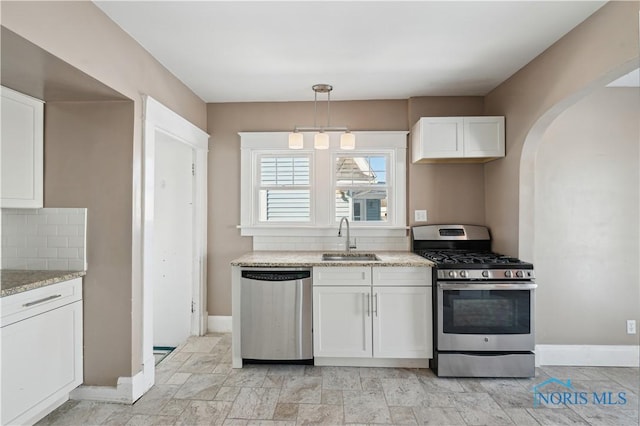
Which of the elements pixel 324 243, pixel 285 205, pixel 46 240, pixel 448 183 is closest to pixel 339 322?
pixel 324 243

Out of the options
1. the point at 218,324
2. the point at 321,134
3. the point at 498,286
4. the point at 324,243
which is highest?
the point at 321,134

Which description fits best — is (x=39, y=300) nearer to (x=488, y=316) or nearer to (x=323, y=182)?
(x=323, y=182)

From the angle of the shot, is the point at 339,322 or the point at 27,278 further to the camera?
the point at 339,322

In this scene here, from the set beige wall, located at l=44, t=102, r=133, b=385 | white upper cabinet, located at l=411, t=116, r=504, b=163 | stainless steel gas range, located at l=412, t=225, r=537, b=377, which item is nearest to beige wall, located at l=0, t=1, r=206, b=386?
beige wall, located at l=44, t=102, r=133, b=385

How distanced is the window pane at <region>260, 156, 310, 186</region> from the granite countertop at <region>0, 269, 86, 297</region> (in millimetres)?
1910

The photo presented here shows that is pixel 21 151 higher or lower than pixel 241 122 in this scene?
lower

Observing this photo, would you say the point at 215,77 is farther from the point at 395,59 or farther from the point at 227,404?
the point at 227,404

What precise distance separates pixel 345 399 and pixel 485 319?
1.26 m

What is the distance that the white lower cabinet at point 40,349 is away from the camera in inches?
72.3

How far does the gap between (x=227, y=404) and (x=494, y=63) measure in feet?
10.9

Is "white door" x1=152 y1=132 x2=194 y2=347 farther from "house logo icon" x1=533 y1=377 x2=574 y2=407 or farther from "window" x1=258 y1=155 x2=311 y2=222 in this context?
"house logo icon" x1=533 y1=377 x2=574 y2=407

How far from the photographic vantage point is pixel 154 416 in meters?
2.21

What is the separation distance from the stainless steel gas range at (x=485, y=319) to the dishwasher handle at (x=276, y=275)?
1.11 m

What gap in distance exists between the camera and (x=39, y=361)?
2.02 metres
